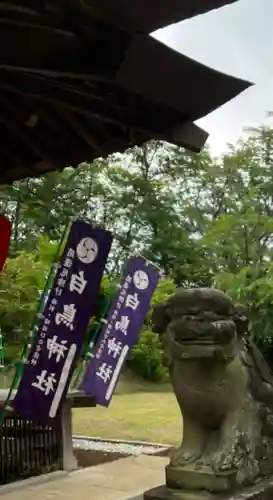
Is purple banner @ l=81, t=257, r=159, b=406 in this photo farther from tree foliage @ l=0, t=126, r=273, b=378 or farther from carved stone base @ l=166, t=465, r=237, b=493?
tree foliage @ l=0, t=126, r=273, b=378

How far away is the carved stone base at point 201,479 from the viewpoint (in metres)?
3.13

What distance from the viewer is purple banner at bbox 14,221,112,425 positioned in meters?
6.23

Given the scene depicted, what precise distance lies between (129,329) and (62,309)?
6.97 feet

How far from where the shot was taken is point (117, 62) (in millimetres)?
2471

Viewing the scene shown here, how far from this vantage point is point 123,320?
8.27 meters

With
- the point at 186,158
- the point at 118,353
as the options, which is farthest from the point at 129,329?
the point at 186,158

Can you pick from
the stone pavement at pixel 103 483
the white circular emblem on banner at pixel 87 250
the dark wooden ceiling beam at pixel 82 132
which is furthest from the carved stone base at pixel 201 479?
the white circular emblem on banner at pixel 87 250

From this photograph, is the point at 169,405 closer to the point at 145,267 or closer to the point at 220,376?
the point at 145,267

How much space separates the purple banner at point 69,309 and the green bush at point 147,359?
47.6ft

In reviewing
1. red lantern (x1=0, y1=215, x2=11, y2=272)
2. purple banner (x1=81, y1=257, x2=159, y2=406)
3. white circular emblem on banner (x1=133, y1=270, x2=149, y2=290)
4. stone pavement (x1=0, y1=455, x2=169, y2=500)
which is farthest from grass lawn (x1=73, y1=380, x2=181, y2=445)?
red lantern (x1=0, y1=215, x2=11, y2=272)

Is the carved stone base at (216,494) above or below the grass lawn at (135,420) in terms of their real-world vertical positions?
above

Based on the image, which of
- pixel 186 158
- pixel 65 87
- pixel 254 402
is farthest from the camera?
pixel 186 158

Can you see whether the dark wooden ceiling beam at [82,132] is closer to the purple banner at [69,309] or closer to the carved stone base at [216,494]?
the carved stone base at [216,494]

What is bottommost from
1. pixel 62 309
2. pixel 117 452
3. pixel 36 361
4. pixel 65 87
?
pixel 117 452
